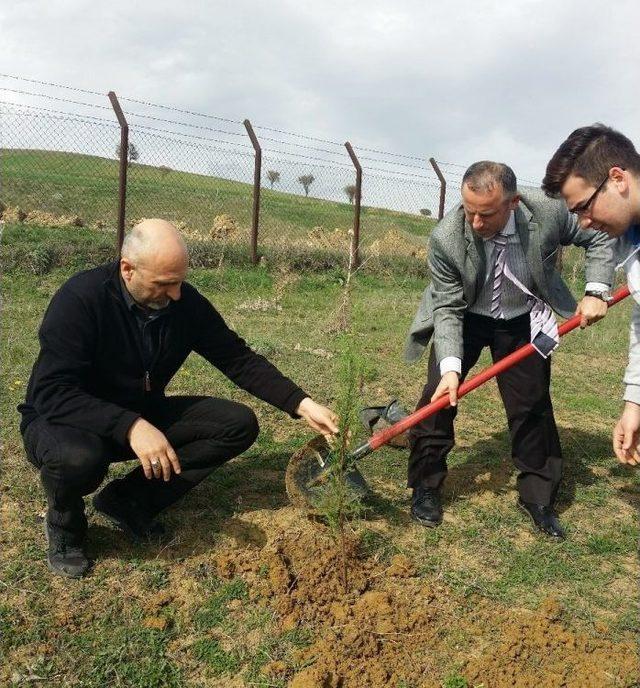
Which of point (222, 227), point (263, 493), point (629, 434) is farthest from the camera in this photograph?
point (222, 227)

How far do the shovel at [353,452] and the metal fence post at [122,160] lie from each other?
7469 mm

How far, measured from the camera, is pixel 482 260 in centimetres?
381

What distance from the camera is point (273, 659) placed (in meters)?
2.87

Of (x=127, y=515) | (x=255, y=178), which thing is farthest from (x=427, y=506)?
(x=255, y=178)

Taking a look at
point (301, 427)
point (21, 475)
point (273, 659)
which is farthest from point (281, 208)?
point (273, 659)

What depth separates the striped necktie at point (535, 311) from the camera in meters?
3.82

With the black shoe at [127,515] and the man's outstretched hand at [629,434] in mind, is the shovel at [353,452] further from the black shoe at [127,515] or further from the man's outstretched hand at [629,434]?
the man's outstretched hand at [629,434]

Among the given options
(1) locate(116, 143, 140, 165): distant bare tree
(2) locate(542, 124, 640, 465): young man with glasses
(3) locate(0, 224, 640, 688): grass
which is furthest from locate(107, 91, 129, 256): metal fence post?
(2) locate(542, 124, 640, 465): young man with glasses

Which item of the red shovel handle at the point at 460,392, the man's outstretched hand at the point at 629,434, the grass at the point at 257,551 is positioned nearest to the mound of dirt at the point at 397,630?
the grass at the point at 257,551

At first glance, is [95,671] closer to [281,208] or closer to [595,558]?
[595,558]

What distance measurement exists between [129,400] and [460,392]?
1.79 metres

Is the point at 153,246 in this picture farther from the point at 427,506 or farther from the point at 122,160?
the point at 122,160

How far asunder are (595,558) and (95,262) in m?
8.99

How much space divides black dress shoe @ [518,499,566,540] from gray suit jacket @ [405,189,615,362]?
1.11 metres
